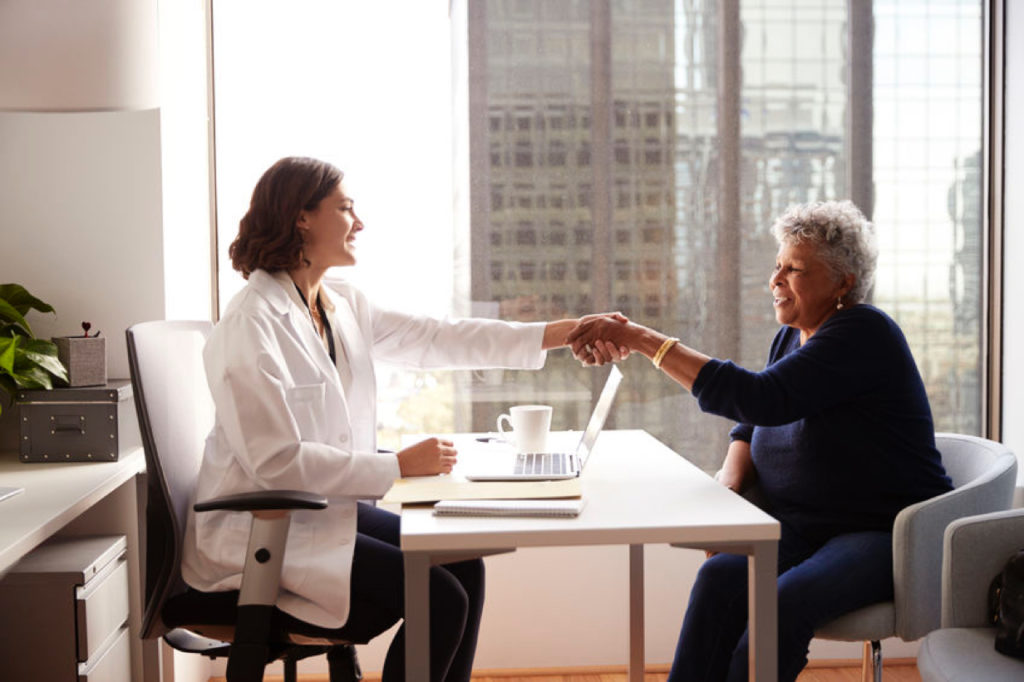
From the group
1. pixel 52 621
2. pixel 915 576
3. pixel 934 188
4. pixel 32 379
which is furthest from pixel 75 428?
pixel 934 188

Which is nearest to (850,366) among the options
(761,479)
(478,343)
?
(761,479)

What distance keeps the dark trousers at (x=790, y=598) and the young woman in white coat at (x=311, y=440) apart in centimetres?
47

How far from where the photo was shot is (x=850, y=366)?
2211mm

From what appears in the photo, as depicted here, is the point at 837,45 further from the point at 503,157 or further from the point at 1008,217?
the point at 503,157

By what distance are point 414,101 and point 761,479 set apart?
5.35 ft

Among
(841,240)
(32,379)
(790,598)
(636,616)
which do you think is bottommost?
(636,616)

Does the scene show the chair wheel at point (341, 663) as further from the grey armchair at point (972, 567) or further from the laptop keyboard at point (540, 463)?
the grey armchair at point (972, 567)

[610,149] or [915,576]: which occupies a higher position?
[610,149]

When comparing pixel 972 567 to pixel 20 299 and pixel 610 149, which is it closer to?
pixel 610 149

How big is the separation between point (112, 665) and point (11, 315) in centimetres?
86

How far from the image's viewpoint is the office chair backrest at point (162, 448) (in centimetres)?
195

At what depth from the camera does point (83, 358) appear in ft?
8.27

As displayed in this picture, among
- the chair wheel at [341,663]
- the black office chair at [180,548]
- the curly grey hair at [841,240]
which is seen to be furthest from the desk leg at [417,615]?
the curly grey hair at [841,240]

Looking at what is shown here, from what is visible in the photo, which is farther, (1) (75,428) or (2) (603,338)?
(2) (603,338)
